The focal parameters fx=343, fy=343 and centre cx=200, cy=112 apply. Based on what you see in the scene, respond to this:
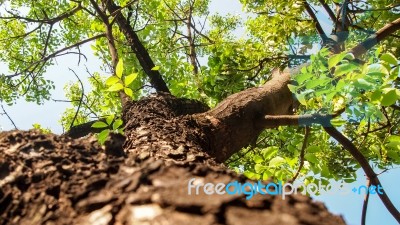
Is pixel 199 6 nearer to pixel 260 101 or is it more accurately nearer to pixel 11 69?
pixel 11 69

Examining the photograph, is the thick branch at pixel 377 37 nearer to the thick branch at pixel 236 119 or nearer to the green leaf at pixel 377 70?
the thick branch at pixel 236 119

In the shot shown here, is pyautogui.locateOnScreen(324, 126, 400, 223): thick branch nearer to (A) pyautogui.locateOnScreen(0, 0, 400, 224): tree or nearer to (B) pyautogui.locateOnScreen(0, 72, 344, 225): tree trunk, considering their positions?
(A) pyautogui.locateOnScreen(0, 0, 400, 224): tree

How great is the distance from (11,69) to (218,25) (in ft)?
27.0

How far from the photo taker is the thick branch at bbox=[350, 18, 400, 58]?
10.5ft

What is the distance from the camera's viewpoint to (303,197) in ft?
2.65

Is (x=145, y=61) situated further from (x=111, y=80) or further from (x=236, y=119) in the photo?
(x=111, y=80)

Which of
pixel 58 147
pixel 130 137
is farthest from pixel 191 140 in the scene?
pixel 58 147

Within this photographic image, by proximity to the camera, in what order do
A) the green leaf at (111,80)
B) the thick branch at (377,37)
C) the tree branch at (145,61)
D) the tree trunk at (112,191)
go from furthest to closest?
the tree branch at (145,61)
the thick branch at (377,37)
the green leaf at (111,80)
the tree trunk at (112,191)

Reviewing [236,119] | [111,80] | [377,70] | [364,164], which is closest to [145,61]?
[236,119]

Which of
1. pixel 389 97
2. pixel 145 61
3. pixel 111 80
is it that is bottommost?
pixel 389 97

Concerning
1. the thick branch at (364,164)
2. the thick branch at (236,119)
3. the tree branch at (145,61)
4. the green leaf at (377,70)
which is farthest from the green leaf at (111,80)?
the tree branch at (145,61)

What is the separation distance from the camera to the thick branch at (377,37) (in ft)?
10.5

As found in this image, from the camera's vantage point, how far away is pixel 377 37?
3.29m

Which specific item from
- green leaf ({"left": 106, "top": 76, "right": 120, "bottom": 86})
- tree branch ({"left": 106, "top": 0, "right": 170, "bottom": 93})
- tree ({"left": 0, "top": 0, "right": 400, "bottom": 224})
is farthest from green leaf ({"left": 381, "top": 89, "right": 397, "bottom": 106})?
tree branch ({"left": 106, "top": 0, "right": 170, "bottom": 93})
